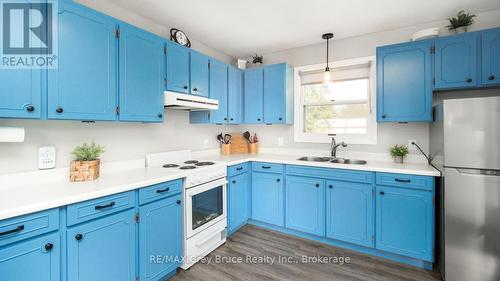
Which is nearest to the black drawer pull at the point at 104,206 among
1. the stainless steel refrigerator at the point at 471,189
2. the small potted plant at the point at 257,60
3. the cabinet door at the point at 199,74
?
the cabinet door at the point at 199,74

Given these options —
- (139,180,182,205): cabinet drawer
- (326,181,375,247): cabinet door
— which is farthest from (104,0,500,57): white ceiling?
(326,181,375,247): cabinet door

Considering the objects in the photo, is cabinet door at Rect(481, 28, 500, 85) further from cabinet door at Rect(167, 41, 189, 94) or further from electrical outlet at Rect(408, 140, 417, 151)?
cabinet door at Rect(167, 41, 189, 94)

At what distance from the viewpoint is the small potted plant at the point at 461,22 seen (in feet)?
7.41

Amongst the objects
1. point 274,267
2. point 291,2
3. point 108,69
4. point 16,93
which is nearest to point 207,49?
point 291,2

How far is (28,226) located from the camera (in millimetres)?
1231

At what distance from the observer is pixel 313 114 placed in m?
3.46

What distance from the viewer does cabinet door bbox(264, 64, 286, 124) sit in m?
3.29

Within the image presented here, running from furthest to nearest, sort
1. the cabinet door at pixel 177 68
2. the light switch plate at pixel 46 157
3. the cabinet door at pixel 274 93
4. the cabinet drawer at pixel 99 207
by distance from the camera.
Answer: the cabinet door at pixel 274 93 < the cabinet door at pixel 177 68 < the light switch plate at pixel 46 157 < the cabinet drawer at pixel 99 207

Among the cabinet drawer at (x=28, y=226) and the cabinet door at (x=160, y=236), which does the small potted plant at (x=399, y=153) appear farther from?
the cabinet drawer at (x=28, y=226)

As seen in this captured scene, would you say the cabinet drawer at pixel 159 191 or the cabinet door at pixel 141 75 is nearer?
the cabinet drawer at pixel 159 191

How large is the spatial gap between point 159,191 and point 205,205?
67cm

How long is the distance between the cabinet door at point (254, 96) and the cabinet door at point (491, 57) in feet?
7.98

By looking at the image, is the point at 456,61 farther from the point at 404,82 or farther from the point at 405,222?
the point at 405,222

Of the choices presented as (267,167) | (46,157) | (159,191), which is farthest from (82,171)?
(267,167)
